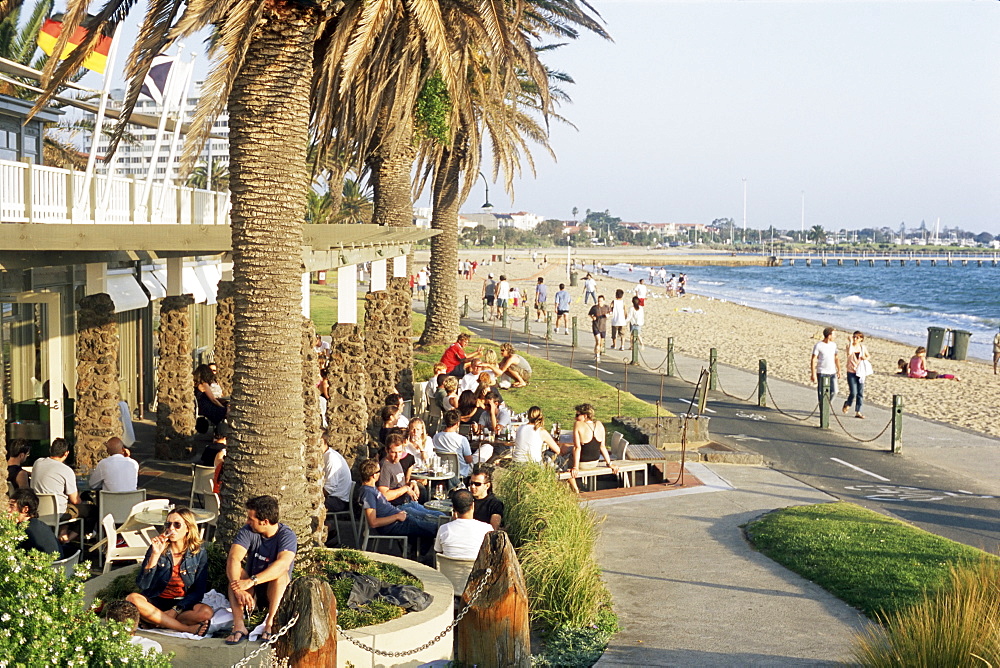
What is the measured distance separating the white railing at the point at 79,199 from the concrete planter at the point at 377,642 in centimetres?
567

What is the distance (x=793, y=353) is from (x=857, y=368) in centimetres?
1567

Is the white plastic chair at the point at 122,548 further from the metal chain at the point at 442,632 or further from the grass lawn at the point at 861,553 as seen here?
the grass lawn at the point at 861,553

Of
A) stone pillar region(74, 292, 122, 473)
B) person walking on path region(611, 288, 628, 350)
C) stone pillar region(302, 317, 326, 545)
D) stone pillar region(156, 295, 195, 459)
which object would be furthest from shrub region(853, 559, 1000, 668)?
person walking on path region(611, 288, 628, 350)

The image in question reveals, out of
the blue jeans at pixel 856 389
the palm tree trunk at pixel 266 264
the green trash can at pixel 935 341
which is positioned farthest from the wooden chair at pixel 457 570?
the green trash can at pixel 935 341

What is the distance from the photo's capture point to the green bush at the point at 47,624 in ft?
15.9

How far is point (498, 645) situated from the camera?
6785 millimetres

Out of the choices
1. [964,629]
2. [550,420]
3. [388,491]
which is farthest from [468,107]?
[964,629]

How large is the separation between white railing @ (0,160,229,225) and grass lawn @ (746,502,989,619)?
27.3ft

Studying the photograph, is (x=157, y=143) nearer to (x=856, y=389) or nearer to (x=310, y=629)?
(x=856, y=389)

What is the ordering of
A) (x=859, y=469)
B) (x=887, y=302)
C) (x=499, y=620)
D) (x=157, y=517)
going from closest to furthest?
(x=499, y=620) → (x=157, y=517) → (x=859, y=469) → (x=887, y=302)

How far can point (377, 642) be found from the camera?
21.7 feet

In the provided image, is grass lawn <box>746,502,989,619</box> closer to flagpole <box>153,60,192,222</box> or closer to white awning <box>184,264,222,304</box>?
white awning <box>184,264,222,304</box>

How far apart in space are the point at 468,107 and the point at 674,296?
173 ft

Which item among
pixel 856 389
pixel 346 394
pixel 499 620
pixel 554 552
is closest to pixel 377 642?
pixel 499 620
